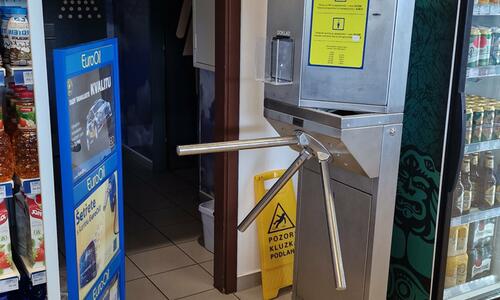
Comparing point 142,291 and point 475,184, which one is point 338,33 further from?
point 142,291

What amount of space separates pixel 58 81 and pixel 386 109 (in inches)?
45.0

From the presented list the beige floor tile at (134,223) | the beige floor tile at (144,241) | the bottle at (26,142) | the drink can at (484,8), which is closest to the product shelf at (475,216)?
the drink can at (484,8)

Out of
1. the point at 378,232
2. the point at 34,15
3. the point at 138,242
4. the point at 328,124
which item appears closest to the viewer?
the point at 34,15

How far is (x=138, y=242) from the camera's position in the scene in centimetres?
372

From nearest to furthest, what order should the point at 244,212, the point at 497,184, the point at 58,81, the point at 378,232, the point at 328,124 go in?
1. the point at 58,81
2. the point at 328,124
3. the point at 378,232
4. the point at 497,184
5. the point at 244,212

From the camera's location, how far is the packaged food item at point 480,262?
9.38 feet

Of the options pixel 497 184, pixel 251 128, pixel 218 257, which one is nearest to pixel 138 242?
pixel 218 257

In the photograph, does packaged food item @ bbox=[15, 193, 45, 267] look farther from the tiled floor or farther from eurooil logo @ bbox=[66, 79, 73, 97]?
the tiled floor

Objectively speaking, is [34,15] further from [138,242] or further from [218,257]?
[138,242]

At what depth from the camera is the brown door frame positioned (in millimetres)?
2758

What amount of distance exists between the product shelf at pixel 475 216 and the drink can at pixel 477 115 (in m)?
0.43

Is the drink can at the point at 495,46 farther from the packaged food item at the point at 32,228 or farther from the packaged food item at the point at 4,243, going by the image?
the packaged food item at the point at 4,243

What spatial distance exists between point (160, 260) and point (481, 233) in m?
1.86

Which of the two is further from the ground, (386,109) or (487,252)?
(386,109)
